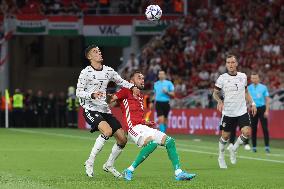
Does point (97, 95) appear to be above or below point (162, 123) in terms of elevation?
above

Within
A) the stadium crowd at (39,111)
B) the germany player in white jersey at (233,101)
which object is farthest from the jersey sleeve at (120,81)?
the stadium crowd at (39,111)

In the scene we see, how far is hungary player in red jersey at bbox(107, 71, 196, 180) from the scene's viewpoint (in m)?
15.1

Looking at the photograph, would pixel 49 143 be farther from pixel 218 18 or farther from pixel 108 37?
pixel 108 37

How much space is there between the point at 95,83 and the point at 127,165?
11.6 ft

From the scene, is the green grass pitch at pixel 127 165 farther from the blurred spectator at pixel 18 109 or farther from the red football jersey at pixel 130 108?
the blurred spectator at pixel 18 109

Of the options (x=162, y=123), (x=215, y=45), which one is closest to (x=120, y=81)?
(x=162, y=123)

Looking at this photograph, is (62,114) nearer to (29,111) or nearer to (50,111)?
(50,111)

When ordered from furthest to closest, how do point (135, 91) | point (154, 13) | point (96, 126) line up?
point (154, 13)
point (96, 126)
point (135, 91)

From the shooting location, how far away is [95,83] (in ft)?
51.4

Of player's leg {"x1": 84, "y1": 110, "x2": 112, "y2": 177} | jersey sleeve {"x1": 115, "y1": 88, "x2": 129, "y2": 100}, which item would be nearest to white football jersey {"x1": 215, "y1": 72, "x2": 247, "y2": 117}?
jersey sleeve {"x1": 115, "y1": 88, "x2": 129, "y2": 100}

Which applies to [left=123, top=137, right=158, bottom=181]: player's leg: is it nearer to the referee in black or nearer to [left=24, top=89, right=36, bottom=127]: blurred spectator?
the referee in black

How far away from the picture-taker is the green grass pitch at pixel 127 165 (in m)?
14.4

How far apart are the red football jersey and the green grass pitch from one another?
96 cm

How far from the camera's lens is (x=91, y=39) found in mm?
49125
